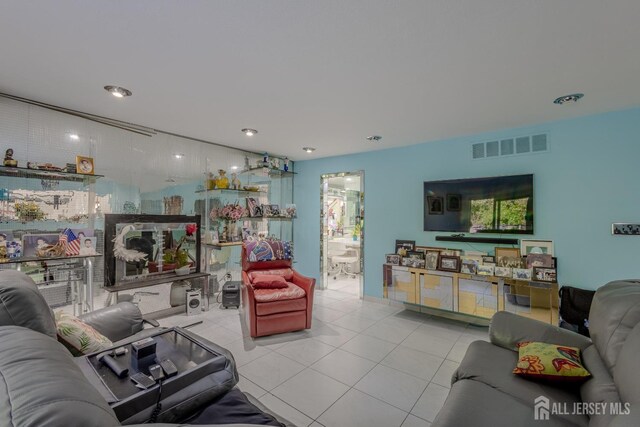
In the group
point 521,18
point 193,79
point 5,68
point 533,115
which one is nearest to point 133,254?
point 5,68

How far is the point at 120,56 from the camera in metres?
2.03

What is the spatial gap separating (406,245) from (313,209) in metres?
1.88

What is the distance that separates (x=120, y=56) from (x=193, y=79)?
496 millimetres

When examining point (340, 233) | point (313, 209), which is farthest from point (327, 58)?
point (340, 233)

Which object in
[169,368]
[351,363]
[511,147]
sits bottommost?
[351,363]

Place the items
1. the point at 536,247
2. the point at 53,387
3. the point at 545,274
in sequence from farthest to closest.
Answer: the point at 536,247 → the point at 545,274 → the point at 53,387

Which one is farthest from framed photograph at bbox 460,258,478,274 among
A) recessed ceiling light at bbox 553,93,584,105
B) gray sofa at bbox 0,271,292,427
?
gray sofa at bbox 0,271,292,427

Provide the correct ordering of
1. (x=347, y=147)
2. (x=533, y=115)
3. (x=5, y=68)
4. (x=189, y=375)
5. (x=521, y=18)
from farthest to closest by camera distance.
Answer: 1. (x=347, y=147)
2. (x=533, y=115)
3. (x=5, y=68)
4. (x=521, y=18)
5. (x=189, y=375)

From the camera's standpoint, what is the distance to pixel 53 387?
2.31ft

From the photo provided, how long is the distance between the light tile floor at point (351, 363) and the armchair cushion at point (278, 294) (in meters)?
0.43

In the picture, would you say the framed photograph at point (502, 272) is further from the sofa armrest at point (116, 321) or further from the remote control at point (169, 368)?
the sofa armrest at point (116, 321)

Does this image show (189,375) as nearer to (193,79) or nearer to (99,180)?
(193,79)

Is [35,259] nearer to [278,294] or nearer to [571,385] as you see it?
[278,294]

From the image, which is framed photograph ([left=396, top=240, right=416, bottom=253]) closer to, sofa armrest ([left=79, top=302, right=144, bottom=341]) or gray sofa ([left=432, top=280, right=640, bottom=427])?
gray sofa ([left=432, top=280, right=640, bottom=427])
